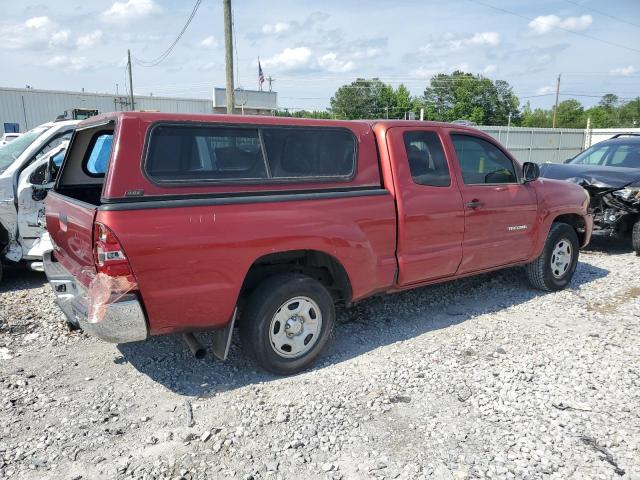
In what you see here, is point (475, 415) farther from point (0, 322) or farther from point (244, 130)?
point (0, 322)

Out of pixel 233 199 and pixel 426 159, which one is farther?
pixel 426 159

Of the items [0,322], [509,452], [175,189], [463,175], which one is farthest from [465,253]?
[0,322]

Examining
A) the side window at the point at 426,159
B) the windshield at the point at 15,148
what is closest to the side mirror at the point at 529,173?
the side window at the point at 426,159

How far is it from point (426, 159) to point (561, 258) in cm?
260

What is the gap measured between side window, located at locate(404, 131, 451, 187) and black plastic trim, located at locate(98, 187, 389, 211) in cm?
45

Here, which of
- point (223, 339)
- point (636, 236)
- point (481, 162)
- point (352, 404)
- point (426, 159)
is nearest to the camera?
point (352, 404)

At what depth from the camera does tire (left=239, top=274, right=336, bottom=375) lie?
11.9 ft

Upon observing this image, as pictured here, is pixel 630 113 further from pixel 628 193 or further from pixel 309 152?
pixel 309 152

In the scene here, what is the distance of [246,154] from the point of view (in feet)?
11.8

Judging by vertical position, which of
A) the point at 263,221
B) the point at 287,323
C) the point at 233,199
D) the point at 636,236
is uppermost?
the point at 233,199

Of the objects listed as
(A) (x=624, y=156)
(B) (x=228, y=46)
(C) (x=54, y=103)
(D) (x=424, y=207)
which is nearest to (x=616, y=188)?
(A) (x=624, y=156)

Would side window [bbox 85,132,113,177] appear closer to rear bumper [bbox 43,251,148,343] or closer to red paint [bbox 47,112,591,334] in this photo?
red paint [bbox 47,112,591,334]

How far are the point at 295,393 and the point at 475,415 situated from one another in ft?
4.05

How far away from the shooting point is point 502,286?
618 cm
